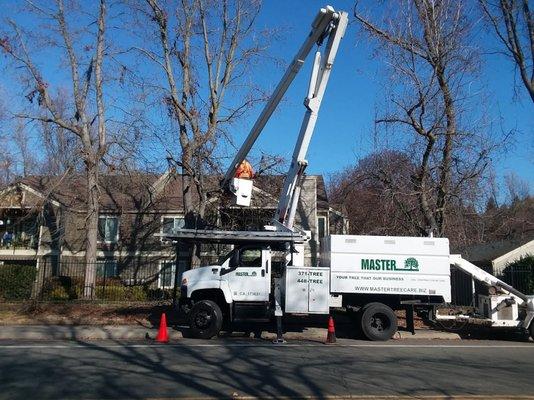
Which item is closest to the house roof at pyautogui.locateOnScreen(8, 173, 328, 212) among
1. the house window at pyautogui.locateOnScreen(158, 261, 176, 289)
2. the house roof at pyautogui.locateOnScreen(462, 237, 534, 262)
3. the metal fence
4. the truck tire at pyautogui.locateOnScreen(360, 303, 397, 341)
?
the house window at pyautogui.locateOnScreen(158, 261, 176, 289)

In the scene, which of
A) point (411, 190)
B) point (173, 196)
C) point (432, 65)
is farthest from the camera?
point (173, 196)

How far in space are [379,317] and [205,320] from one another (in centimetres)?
454

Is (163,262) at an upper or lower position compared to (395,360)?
upper

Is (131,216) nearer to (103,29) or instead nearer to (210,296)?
(103,29)

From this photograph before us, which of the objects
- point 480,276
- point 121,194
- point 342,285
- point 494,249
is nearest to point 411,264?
point 342,285

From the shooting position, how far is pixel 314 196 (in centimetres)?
3012

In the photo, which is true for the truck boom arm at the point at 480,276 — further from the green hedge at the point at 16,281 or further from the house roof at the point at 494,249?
the green hedge at the point at 16,281

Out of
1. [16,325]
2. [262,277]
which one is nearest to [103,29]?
[16,325]

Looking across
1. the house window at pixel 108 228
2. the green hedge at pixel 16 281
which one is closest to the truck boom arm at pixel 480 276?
the green hedge at pixel 16 281

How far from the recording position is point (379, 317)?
547 inches

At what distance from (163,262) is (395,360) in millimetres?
21822

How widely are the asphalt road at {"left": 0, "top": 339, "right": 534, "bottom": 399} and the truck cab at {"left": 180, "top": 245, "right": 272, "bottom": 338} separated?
0.93 meters

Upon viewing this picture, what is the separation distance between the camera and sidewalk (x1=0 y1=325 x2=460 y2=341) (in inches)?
554

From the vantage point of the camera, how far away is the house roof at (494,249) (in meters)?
29.3
